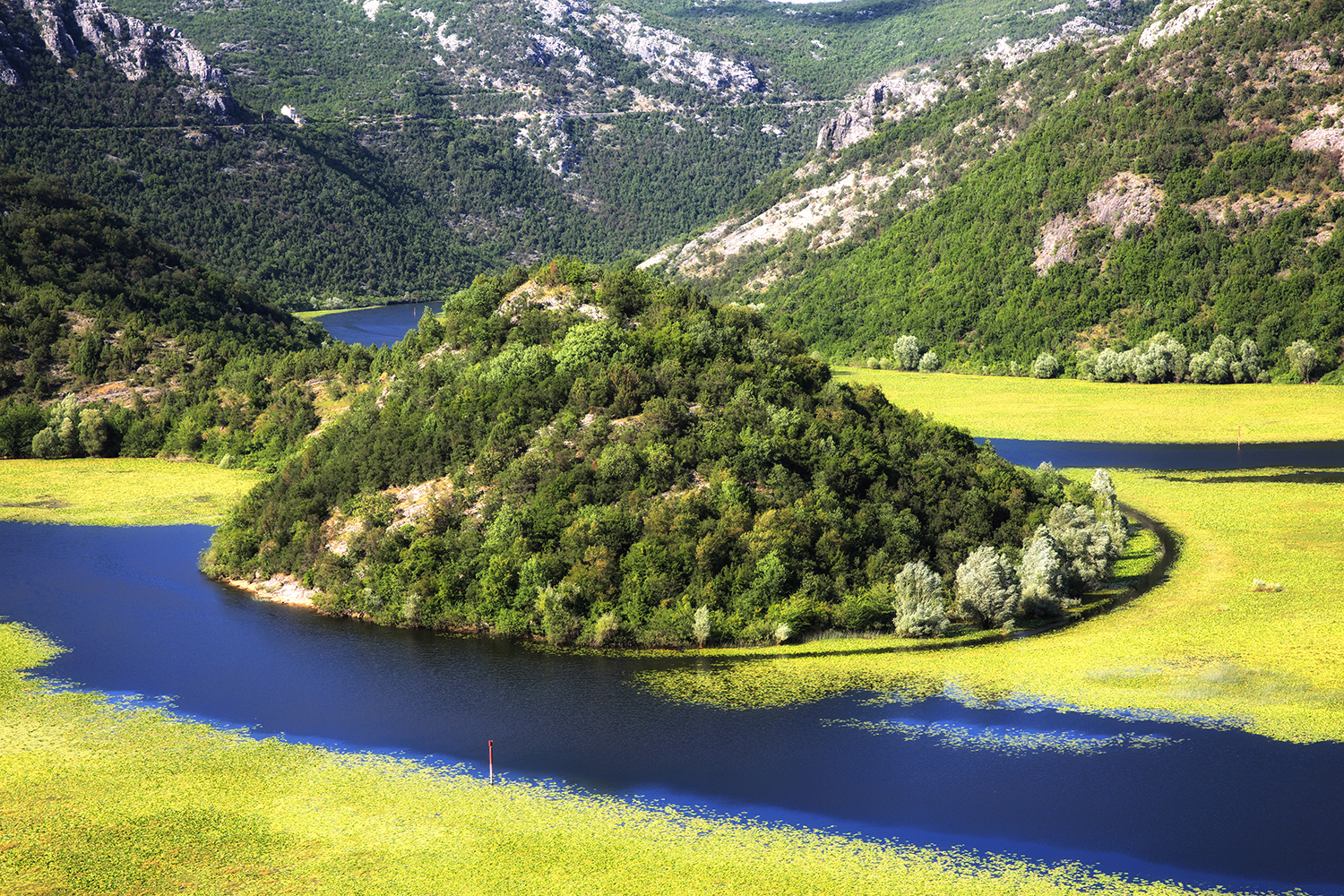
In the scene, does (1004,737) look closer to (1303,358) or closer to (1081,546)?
(1081,546)

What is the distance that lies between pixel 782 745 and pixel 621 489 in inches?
712

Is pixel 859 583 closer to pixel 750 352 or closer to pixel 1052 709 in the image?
pixel 1052 709

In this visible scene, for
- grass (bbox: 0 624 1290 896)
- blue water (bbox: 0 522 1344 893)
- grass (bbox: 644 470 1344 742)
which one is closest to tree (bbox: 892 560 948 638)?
grass (bbox: 644 470 1344 742)

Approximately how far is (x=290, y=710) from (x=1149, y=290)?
126m

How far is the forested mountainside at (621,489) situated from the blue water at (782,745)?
10.2 ft

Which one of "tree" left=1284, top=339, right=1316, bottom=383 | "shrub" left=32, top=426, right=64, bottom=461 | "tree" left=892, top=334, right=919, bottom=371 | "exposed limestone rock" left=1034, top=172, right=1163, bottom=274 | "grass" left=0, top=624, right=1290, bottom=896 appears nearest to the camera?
"grass" left=0, top=624, right=1290, bottom=896

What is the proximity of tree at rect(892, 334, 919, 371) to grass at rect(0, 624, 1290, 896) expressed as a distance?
408 ft

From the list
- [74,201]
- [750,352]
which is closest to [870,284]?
[74,201]

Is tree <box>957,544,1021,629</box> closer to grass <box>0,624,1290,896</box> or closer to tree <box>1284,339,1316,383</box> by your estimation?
grass <box>0,624,1290,896</box>

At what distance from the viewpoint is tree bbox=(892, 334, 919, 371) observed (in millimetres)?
156750

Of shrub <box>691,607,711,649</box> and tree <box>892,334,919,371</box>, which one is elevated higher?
tree <box>892,334,919,371</box>

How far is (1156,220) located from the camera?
150 meters

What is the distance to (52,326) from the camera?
114 metres

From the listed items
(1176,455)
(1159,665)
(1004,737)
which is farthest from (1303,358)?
(1004,737)
